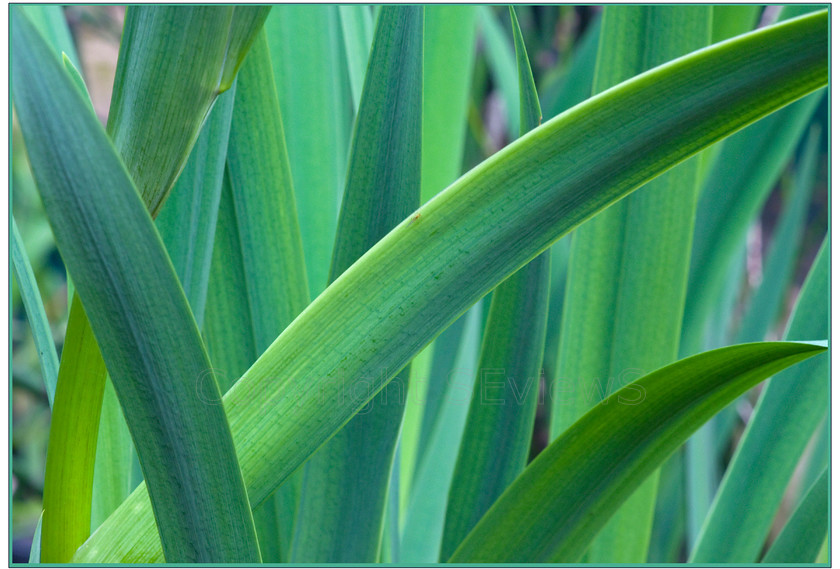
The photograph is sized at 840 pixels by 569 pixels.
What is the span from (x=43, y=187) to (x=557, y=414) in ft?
0.82

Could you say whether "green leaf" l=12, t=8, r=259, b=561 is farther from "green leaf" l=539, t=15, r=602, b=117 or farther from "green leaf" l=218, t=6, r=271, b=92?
"green leaf" l=539, t=15, r=602, b=117

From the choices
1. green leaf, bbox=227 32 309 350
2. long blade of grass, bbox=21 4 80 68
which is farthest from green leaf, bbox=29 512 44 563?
long blade of grass, bbox=21 4 80 68

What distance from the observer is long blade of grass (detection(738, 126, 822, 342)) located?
0.44m

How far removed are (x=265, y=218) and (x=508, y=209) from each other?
14 cm

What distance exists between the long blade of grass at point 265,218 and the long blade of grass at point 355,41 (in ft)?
0.19

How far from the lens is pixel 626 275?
11.8 inches

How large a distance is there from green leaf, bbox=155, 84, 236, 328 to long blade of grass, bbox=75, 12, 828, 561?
9cm

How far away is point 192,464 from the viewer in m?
0.15

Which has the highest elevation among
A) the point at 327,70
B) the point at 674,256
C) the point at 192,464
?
the point at 327,70

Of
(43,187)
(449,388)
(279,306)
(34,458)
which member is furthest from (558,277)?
(34,458)

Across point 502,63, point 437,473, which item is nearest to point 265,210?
point 437,473

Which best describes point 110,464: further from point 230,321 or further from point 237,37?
point 237,37

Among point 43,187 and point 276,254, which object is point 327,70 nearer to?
point 276,254

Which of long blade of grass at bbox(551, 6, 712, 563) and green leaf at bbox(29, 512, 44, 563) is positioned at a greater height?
long blade of grass at bbox(551, 6, 712, 563)
